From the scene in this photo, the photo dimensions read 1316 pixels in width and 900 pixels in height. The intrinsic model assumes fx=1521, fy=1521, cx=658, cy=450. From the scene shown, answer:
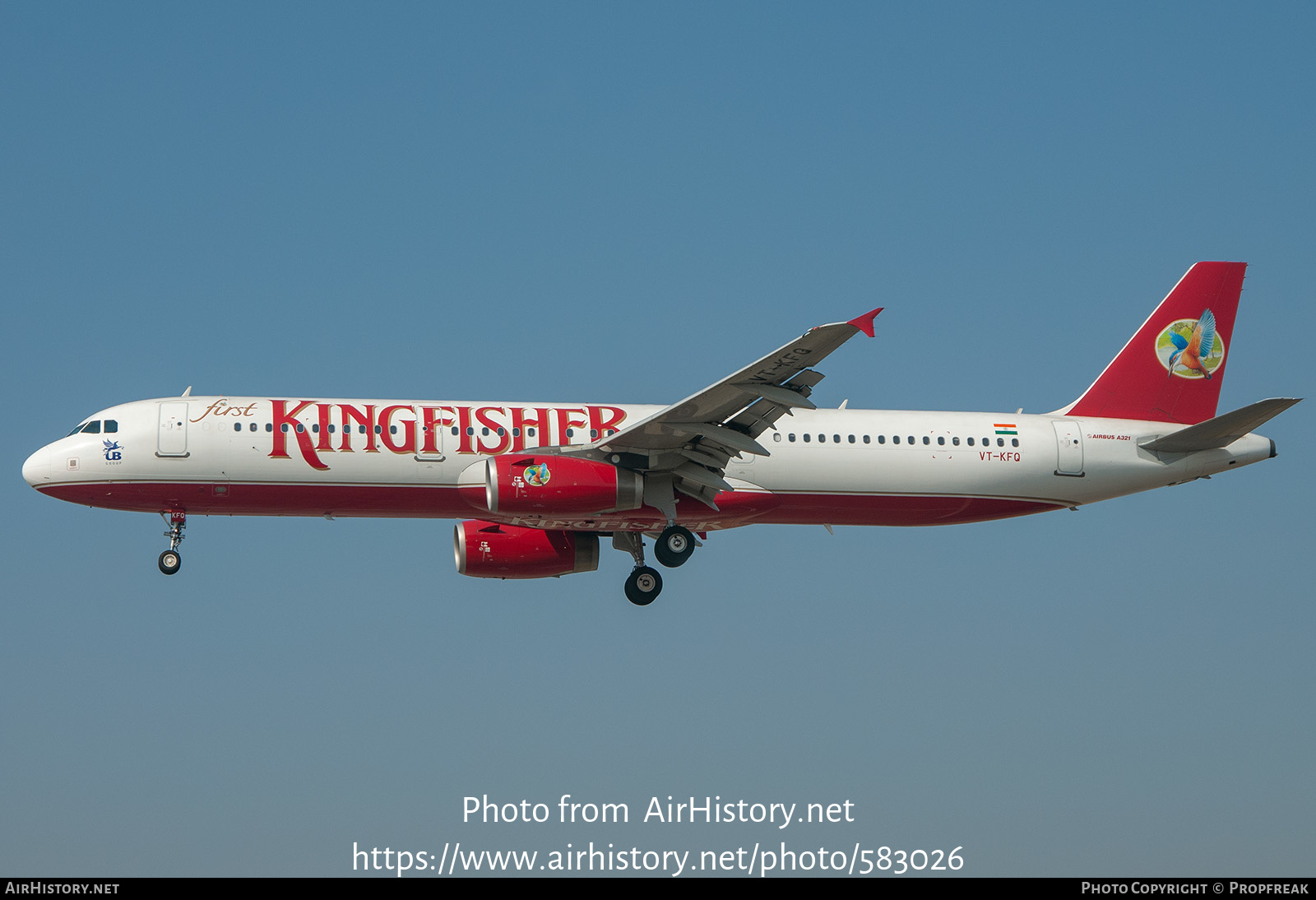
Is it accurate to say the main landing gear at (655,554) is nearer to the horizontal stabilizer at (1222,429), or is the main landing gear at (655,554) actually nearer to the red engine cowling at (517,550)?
the red engine cowling at (517,550)

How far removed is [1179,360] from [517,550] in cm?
1900

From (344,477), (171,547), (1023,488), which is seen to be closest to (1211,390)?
(1023,488)

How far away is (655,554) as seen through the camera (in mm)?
37125

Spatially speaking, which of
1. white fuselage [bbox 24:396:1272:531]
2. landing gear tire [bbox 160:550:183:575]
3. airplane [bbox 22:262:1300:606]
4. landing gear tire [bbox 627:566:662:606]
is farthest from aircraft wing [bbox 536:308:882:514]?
landing gear tire [bbox 160:550:183:575]

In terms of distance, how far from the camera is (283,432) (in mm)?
35719

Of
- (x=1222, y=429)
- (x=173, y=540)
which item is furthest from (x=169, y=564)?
(x=1222, y=429)

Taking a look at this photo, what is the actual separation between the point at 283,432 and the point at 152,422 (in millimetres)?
3122

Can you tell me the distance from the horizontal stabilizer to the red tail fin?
1826 mm

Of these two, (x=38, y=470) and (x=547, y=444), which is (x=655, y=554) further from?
(x=38, y=470)

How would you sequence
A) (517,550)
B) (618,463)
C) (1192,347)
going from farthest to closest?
(1192,347)
(517,550)
(618,463)

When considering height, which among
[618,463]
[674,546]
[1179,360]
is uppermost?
[1179,360]

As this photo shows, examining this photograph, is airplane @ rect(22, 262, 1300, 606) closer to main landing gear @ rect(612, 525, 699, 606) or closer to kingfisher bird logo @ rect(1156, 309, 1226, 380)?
main landing gear @ rect(612, 525, 699, 606)

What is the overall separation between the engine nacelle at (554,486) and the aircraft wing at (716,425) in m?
0.55

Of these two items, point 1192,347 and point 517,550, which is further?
point 1192,347
